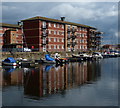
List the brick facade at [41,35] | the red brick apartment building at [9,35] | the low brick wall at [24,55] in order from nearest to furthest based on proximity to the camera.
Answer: the low brick wall at [24,55] → the brick facade at [41,35] → the red brick apartment building at [9,35]

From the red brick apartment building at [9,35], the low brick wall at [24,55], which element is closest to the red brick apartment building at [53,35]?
the red brick apartment building at [9,35]

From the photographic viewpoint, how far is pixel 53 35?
98.8 m

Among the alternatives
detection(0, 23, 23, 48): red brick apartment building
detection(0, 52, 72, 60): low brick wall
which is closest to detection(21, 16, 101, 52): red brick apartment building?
detection(0, 23, 23, 48): red brick apartment building

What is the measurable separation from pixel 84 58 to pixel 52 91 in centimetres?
6433

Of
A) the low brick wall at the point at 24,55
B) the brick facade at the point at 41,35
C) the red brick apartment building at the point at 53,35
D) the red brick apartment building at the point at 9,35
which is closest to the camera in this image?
the low brick wall at the point at 24,55

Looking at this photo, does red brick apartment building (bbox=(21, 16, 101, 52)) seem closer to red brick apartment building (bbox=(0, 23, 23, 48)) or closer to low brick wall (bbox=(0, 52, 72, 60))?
red brick apartment building (bbox=(0, 23, 23, 48))

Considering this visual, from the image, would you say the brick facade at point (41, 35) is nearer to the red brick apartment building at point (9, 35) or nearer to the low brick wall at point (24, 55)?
the red brick apartment building at point (9, 35)

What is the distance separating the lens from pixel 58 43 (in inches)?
3994

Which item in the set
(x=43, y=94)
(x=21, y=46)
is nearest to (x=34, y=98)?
(x=43, y=94)

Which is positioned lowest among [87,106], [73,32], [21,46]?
[87,106]

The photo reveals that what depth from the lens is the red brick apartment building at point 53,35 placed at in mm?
92994

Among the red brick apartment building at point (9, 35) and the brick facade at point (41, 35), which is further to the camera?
the red brick apartment building at point (9, 35)

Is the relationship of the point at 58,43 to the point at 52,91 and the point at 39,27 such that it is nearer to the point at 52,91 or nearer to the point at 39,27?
the point at 39,27

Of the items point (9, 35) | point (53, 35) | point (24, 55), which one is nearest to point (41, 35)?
point (53, 35)
